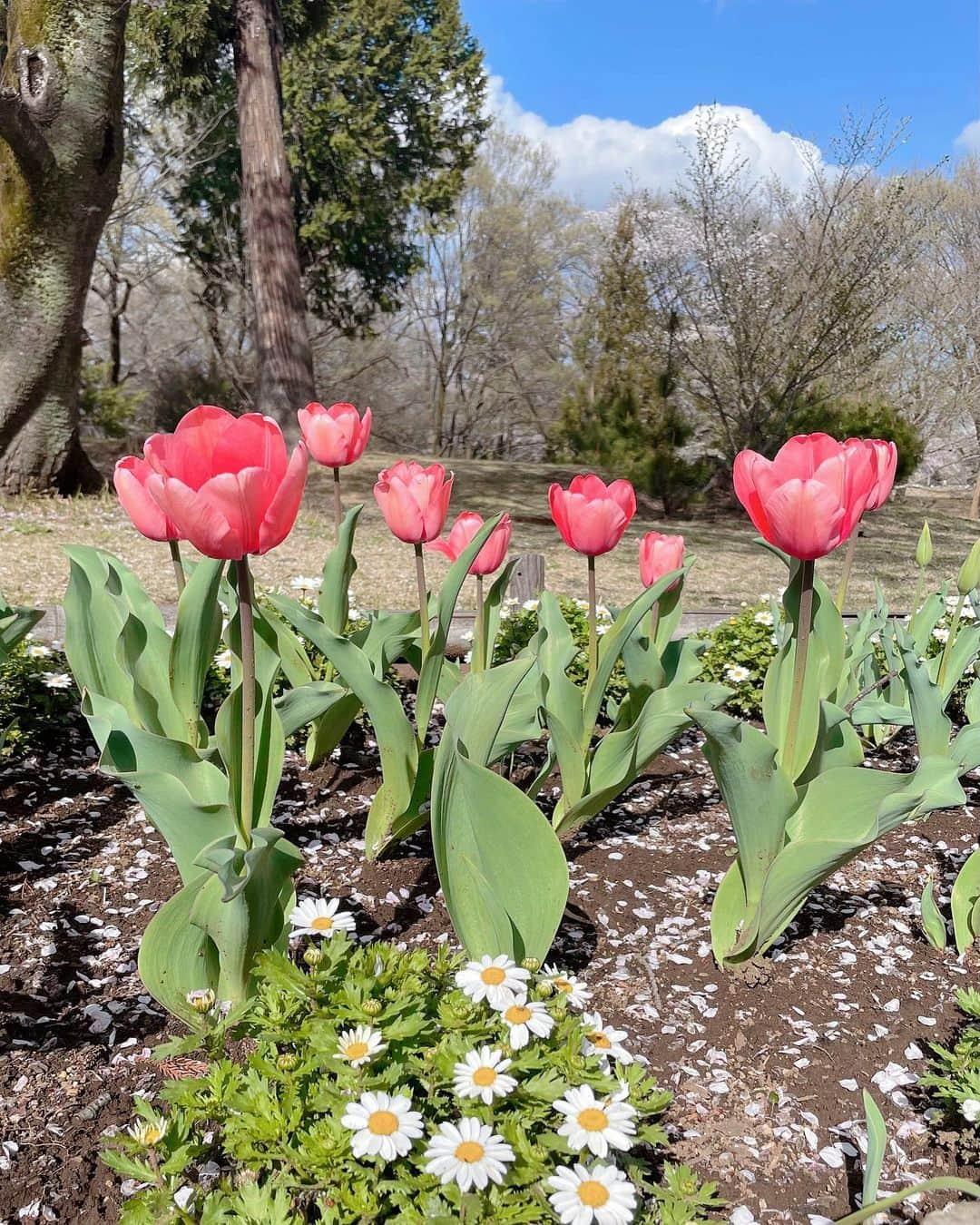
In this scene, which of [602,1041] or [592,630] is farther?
[592,630]

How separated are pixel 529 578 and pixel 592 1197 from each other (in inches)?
128

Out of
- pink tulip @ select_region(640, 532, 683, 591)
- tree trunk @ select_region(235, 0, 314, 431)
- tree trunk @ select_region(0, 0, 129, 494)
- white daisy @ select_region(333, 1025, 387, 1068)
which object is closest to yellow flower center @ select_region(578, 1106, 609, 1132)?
white daisy @ select_region(333, 1025, 387, 1068)

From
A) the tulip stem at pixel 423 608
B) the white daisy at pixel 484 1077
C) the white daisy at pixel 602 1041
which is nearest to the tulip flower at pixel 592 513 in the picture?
the tulip stem at pixel 423 608

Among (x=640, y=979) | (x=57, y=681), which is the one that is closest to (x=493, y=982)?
(x=640, y=979)

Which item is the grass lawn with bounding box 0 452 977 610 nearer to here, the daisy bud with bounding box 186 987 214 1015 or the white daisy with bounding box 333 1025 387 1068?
the daisy bud with bounding box 186 987 214 1015

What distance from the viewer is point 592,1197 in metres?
0.95

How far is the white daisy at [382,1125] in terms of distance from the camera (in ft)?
3.20

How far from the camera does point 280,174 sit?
37.4 feet

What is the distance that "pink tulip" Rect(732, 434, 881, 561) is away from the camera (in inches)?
54.8

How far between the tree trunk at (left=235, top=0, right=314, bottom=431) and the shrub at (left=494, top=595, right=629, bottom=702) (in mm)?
7775

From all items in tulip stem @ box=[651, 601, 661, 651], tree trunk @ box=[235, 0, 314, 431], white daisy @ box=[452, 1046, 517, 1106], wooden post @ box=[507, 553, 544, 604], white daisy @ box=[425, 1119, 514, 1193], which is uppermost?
tree trunk @ box=[235, 0, 314, 431]

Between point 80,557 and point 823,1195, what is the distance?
184 centimetres

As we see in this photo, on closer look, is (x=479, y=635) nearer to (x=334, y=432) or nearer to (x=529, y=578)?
(x=334, y=432)

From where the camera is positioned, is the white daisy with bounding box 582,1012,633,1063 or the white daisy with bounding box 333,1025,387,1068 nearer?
the white daisy with bounding box 333,1025,387,1068
